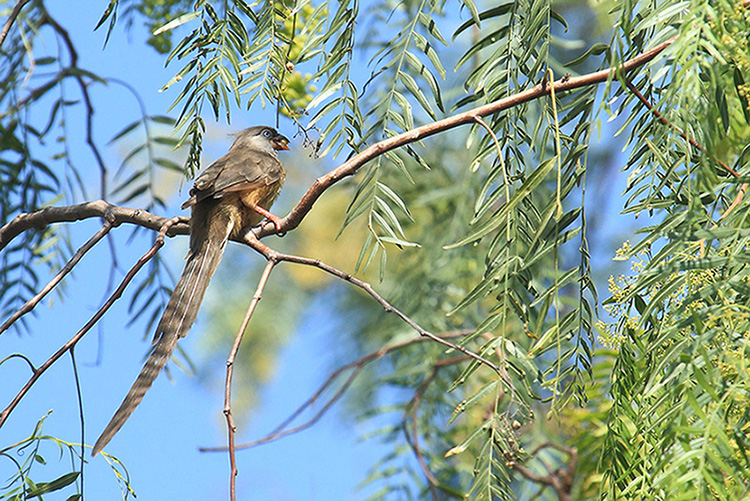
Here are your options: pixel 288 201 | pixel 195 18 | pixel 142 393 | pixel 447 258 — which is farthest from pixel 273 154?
pixel 288 201

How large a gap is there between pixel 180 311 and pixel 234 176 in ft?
2.86

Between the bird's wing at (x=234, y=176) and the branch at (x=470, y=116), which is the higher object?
the bird's wing at (x=234, y=176)

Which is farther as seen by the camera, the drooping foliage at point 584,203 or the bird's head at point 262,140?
the bird's head at point 262,140

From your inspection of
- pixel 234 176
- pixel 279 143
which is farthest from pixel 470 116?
pixel 279 143

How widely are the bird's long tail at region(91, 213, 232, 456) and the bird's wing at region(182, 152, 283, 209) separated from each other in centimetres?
10

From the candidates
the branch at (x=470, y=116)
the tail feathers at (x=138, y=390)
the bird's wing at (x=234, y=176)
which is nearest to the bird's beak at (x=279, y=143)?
the bird's wing at (x=234, y=176)

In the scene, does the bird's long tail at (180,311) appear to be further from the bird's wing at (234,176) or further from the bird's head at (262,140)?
the bird's head at (262,140)

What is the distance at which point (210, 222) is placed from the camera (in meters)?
2.67

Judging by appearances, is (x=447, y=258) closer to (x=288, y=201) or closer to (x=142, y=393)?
(x=142, y=393)

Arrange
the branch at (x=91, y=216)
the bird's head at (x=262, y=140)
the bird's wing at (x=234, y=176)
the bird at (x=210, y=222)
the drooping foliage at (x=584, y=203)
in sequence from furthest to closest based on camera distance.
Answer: the bird's head at (x=262, y=140)
the bird's wing at (x=234, y=176)
the branch at (x=91, y=216)
the bird at (x=210, y=222)
the drooping foliage at (x=584, y=203)

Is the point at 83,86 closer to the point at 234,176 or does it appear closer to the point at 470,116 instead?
the point at 234,176

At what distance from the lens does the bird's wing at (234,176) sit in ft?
9.09

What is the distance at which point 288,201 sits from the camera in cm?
742

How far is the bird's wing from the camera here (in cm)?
277
